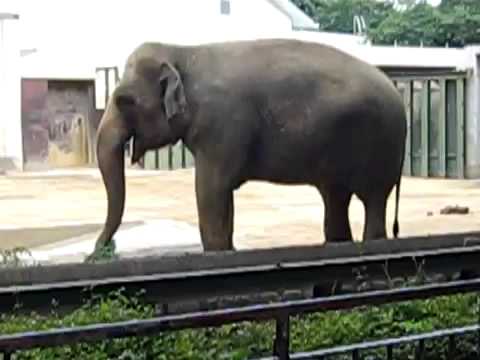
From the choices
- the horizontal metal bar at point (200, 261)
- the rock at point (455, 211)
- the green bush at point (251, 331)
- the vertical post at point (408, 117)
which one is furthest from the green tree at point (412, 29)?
the green bush at point (251, 331)

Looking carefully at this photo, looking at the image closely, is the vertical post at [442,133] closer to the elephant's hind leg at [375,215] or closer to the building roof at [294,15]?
the elephant's hind leg at [375,215]

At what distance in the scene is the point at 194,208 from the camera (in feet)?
57.9

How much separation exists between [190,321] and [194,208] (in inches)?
581

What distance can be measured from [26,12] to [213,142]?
2620 cm

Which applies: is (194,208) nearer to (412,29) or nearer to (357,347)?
(357,347)

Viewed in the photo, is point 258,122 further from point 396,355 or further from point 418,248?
point 396,355

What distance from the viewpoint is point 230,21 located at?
38.2 m

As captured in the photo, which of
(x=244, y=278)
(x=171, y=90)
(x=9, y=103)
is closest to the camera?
(x=244, y=278)

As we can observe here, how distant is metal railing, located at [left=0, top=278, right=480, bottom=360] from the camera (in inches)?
107

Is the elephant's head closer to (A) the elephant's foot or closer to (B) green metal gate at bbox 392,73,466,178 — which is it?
(A) the elephant's foot

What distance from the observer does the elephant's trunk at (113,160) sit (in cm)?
802

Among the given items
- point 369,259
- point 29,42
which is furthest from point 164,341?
point 29,42

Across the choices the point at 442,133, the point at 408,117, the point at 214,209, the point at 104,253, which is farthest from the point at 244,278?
the point at 408,117

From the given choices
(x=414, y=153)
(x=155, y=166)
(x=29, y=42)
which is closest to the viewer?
(x=414, y=153)
